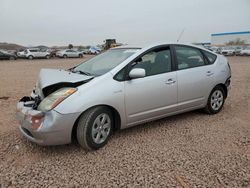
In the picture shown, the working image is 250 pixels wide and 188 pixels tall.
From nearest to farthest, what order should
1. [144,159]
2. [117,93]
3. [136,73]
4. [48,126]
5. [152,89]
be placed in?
[48,126] → [144,159] → [117,93] → [136,73] → [152,89]

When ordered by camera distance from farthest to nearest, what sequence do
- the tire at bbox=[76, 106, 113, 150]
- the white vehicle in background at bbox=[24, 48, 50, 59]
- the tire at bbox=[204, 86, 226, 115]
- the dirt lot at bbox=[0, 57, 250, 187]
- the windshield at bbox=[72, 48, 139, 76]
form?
the white vehicle in background at bbox=[24, 48, 50, 59] < the tire at bbox=[204, 86, 226, 115] < the windshield at bbox=[72, 48, 139, 76] < the tire at bbox=[76, 106, 113, 150] < the dirt lot at bbox=[0, 57, 250, 187]

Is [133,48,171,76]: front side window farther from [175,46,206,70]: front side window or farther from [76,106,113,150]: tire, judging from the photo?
[76,106,113,150]: tire

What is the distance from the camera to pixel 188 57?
4500 millimetres

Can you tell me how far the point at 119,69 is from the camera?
357cm

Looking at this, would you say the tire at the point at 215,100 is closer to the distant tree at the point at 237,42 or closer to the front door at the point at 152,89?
the front door at the point at 152,89

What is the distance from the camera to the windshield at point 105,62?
3.78 m

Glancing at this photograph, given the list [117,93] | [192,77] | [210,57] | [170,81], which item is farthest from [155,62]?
[210,57]

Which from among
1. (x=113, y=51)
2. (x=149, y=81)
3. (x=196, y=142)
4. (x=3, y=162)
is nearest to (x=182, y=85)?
(x=149, y=81)

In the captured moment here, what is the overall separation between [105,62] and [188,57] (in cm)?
156

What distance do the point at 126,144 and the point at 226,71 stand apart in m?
2.80

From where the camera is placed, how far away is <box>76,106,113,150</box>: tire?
3.18 metres

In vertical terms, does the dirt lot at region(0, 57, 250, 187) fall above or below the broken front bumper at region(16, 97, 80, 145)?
below

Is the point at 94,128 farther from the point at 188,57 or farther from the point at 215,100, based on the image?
the point at 215,100

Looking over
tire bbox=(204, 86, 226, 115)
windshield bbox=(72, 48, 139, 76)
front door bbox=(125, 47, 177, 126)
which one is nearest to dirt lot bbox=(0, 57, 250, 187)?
front door bbox=(125, 47, 177, 126)
